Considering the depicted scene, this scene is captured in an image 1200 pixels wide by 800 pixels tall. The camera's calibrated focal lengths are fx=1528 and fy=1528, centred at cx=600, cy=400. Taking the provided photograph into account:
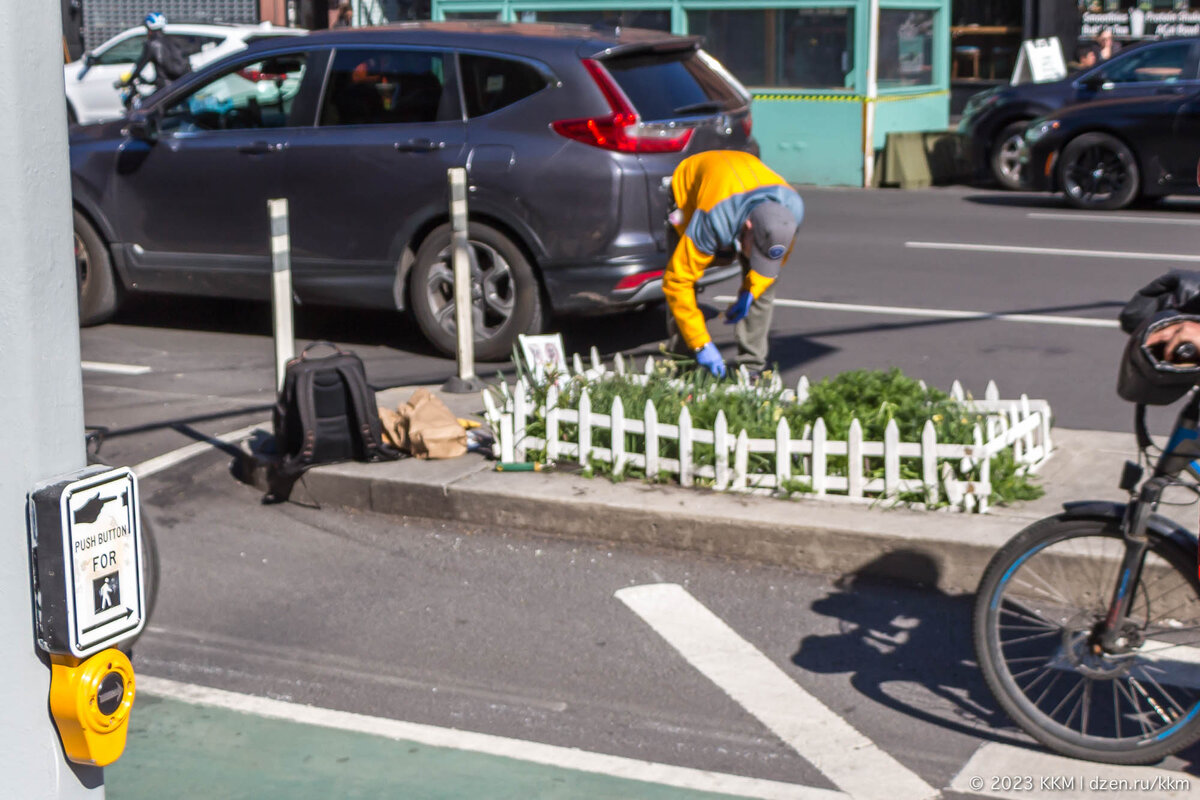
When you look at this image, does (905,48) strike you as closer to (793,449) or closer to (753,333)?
(753,333)

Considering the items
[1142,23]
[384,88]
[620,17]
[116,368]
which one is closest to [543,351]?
[384,88]

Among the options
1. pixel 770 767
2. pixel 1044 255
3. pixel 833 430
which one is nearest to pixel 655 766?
pixel 770 767

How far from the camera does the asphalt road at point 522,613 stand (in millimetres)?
4277

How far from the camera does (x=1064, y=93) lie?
1700cm

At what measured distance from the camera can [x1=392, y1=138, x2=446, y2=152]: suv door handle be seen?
28.5 feet

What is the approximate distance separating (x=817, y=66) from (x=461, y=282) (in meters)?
→ 11.4

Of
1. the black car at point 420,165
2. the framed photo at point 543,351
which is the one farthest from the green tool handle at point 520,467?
the black car at point 420,165

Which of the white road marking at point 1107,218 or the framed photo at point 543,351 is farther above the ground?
the white road marking at point 1107,218

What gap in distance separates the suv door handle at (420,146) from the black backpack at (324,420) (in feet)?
8.43

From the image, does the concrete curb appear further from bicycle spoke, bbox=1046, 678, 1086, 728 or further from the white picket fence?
bicycle spoke, bbox=1046, 678, 1086, 728

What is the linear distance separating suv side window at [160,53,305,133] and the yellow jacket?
11.8 ft

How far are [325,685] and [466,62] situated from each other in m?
5.08

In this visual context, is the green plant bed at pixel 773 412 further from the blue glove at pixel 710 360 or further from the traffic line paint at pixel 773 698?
the traffic line paint at pixel 773 698

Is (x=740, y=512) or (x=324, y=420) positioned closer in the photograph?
(x=740, y=512)
